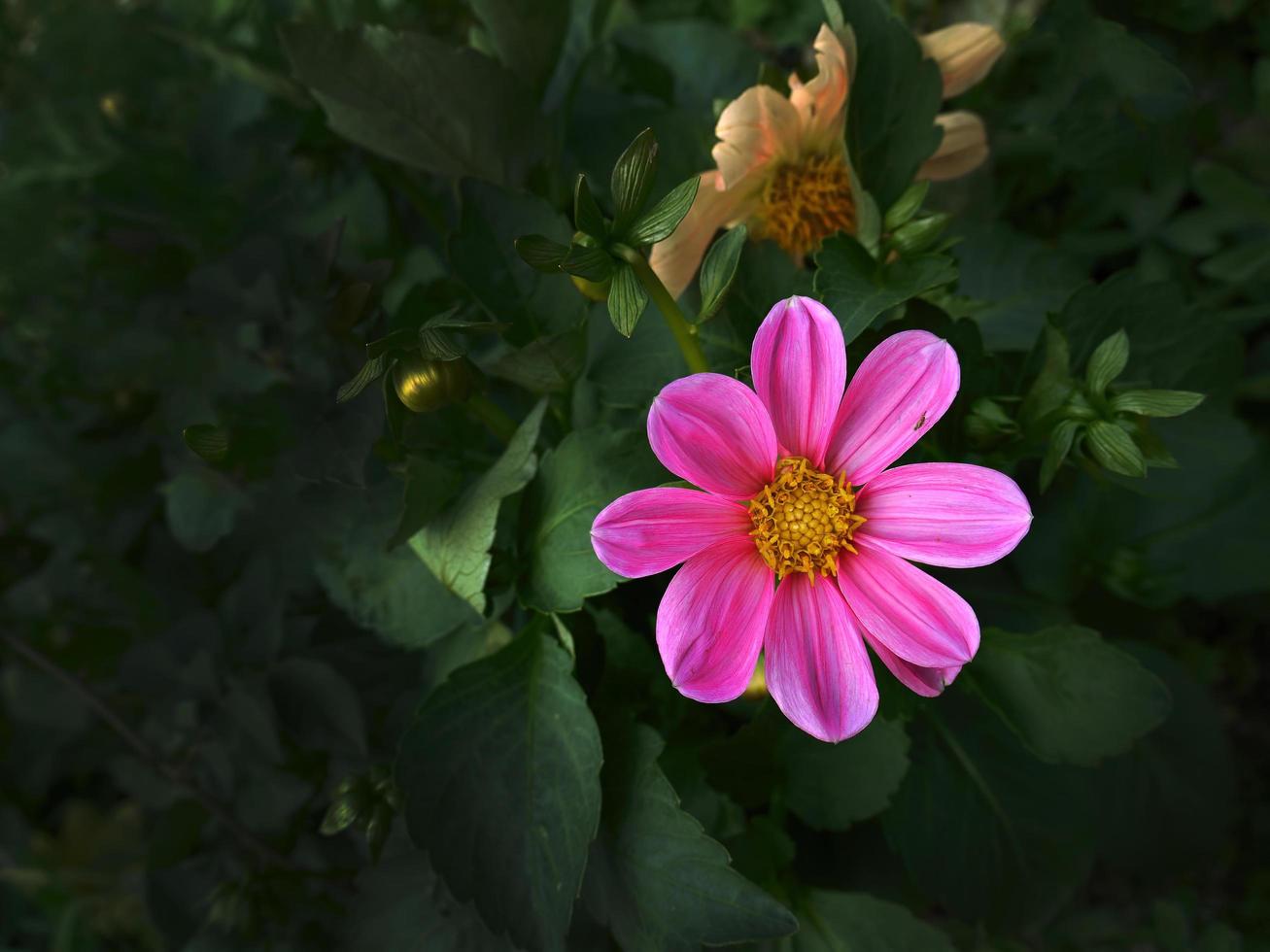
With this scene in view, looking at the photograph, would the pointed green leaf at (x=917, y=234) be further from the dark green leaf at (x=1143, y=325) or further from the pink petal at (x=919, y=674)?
the pink petal at (x=919, y=674)

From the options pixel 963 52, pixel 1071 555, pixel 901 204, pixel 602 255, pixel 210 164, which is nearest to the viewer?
pixel 602 255

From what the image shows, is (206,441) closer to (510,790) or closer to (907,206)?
(510,790)

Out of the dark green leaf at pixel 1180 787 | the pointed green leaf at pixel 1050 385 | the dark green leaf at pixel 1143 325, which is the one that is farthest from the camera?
the dark green leaf at pixel 1180 787

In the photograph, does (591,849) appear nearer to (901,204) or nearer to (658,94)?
(901,204)

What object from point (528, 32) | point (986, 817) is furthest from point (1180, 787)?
point (528, 32)

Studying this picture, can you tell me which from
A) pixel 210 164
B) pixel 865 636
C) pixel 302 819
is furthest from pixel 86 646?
pixel 865 636

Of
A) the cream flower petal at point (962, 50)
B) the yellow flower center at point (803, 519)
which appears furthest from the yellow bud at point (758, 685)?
the cream flower petal at point (962, 50)
